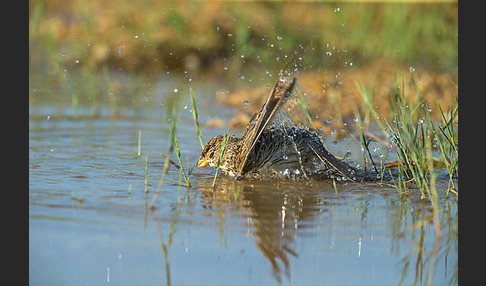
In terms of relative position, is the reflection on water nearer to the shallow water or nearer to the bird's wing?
the shallow water

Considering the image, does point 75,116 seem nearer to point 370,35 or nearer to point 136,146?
point 136,146

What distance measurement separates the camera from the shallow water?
389 centimetres

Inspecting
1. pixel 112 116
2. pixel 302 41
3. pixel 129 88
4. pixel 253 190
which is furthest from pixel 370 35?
pixel 253 190

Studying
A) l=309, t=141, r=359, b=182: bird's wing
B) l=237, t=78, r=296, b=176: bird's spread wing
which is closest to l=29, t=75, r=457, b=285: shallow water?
l=309, t=141, r=359, b=182: bird's wing

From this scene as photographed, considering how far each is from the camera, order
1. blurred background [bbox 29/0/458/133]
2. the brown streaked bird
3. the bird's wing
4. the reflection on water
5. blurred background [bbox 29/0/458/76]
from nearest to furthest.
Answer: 1. the reflection on water
2. the bird's wing
3. the brown streaked bird
4. blurred background [bbox 29/0/458/133]
5. blurred background [bbox 29/0/458/76]

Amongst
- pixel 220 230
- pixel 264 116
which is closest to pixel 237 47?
pixel 264 116

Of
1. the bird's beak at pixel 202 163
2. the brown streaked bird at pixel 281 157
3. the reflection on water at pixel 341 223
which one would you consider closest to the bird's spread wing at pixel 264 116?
the brown streaked bird at pixel 281 157

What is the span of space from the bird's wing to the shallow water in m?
0.16

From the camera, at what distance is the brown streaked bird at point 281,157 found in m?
6.08

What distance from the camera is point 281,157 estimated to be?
6.20 metres

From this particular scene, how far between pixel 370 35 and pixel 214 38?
2592mm

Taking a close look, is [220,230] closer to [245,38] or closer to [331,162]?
[331,162]

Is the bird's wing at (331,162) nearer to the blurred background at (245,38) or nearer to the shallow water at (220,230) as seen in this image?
the shallow water at (220,230)

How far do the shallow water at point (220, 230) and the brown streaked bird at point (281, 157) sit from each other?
0.64 ft
